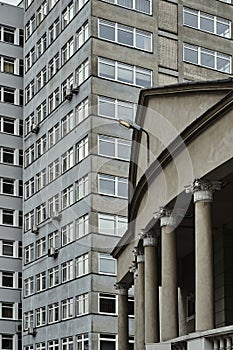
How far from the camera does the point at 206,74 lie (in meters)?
55.7

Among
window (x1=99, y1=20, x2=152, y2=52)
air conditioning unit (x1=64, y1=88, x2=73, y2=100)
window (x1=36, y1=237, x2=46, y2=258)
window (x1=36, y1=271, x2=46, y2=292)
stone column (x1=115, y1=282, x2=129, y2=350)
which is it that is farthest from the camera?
window (x1=36, y1=237, x2=46, y2=258)

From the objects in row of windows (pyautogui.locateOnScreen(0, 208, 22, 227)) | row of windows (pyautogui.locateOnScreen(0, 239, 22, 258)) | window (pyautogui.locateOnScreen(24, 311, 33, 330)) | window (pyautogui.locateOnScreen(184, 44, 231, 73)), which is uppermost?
window (pyautogui.locateOnScreen(184, 44, 231, 73))

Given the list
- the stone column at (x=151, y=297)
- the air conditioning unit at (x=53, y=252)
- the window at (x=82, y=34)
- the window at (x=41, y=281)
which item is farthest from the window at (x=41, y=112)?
the stone column at (x=151, y=297)

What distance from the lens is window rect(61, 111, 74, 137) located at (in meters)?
53.0

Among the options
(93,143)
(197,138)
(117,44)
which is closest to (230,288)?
(197,138)

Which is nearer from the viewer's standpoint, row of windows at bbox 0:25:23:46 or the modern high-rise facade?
the modern high-rise facade

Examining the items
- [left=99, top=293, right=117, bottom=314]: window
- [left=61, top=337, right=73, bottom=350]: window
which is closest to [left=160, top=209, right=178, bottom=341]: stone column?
[left=99, top=293, right=117, bottom=314]: window

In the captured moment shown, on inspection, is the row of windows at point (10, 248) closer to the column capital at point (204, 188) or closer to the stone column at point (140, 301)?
the stone column at point (140, 301)

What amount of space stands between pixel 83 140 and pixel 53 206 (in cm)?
598

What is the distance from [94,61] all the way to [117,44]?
6.81ft

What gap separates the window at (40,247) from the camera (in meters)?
56.3

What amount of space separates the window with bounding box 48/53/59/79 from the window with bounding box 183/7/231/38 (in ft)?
28.7

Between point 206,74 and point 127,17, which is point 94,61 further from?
point 206,74

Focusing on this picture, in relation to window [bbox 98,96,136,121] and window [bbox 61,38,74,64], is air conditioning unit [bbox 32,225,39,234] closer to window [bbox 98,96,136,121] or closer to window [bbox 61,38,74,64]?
window [bbox 98,96,136,121]
